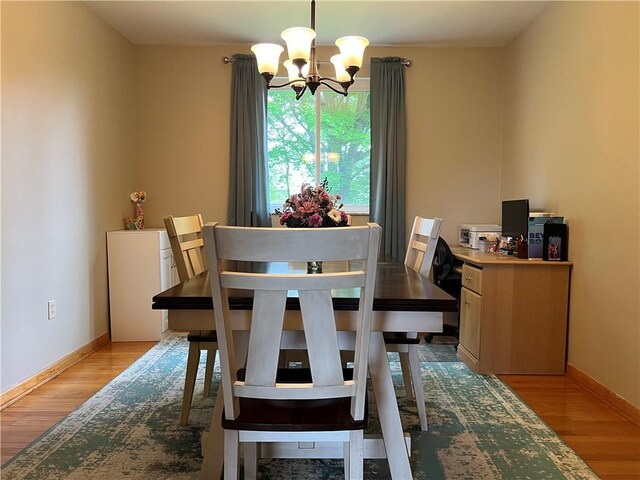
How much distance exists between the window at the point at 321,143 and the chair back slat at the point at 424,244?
2003 millimetres

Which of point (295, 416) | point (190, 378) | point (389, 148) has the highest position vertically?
point (389, 148)

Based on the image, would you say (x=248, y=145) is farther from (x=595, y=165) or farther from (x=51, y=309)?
(x=595, y=165)

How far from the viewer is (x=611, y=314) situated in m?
2.64

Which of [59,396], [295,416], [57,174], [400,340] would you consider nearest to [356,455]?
[295,416]

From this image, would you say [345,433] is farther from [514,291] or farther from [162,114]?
[162,114]

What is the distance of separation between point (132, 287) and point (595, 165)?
136 inches

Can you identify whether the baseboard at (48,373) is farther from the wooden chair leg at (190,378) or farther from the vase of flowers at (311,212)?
the vase of flowers at (311,212)

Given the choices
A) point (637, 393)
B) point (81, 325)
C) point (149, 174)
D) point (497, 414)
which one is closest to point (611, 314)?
point (637, 393)

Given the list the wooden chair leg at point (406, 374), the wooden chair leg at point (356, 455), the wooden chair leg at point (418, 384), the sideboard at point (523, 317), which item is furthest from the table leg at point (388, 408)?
the sideboard at point (523, 317)

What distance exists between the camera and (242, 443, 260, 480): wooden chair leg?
5.65ft

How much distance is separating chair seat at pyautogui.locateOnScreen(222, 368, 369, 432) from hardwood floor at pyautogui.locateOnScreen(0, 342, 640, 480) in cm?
126

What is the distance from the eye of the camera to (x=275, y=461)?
1.98m

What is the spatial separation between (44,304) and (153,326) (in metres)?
0.98

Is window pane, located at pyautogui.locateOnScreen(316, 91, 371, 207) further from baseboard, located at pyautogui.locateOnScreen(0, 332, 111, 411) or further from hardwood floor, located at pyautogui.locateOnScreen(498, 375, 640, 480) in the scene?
baseboard, located at pyautogui.locateOnScreen(0, 332, 111, 411)
